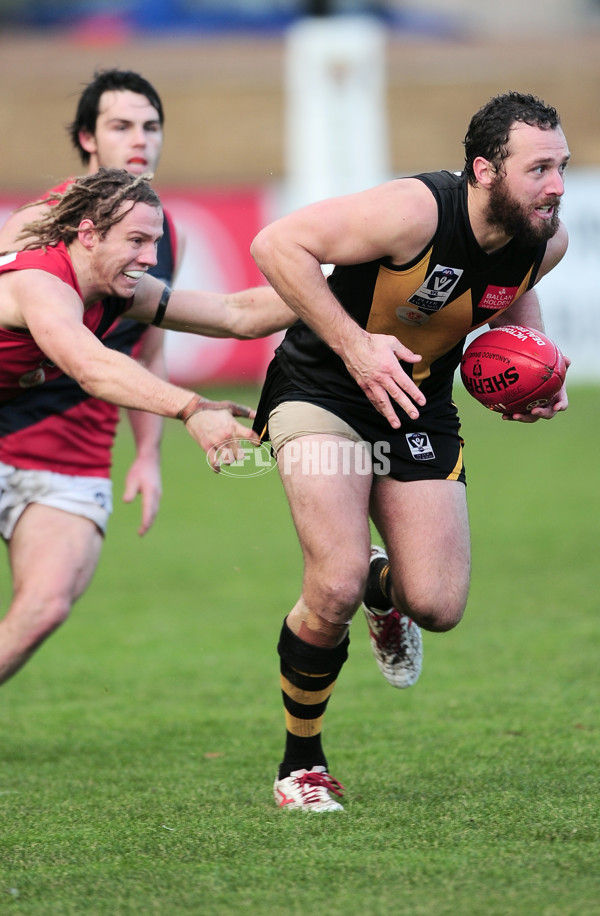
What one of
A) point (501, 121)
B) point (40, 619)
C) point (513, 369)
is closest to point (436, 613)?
point (513, 369)

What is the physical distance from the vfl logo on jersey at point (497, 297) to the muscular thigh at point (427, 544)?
25.2 inches

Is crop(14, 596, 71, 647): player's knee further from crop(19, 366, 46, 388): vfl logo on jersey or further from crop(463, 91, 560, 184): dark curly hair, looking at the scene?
crop(463, 91, 560, 184): dark curly hair

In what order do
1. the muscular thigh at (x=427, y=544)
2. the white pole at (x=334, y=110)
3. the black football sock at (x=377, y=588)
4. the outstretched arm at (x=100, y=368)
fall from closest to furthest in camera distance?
the outstretched arm at (x=100, y=368), the muscular thigh at (x=427, y=544), the black football sock at (x=377, y=588), the white pole at (x=334, y=110)

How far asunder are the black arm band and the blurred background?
11622mm

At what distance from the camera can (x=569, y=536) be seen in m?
9.56

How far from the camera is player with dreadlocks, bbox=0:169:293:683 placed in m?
4.07

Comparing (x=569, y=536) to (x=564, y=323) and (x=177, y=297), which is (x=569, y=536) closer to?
(x=177, y=297)

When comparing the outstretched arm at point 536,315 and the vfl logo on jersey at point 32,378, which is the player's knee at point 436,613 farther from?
the vfl logo on jersey at point 32,378

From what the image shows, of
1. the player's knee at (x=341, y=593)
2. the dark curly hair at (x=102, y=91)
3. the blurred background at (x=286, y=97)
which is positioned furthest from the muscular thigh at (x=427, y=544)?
the blurred background at (x=286, y=97)

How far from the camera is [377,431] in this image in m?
4.57

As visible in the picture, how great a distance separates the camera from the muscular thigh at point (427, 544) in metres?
4.46

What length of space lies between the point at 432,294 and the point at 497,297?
27 cm

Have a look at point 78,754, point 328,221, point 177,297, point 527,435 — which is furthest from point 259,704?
point 527,435

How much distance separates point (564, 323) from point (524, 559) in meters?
9.11
